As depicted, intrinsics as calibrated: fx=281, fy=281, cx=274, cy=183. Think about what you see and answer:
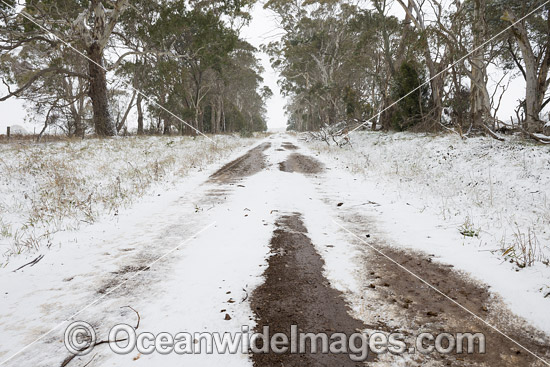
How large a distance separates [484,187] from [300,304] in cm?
607

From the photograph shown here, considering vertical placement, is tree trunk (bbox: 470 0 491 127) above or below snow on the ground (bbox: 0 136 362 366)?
above

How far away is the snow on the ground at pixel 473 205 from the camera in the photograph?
2828 mm

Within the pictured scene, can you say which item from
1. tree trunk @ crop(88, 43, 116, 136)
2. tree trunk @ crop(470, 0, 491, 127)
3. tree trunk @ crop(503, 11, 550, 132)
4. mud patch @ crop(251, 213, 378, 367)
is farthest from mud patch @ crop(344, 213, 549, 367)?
tree trunk @ crop(88, 43, 116, 136)

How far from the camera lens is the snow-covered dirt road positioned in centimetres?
187

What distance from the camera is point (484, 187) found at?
6363 mm

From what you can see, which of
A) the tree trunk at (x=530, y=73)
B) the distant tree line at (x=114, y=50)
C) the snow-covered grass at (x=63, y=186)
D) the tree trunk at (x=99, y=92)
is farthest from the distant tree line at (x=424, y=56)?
the tree trunk at (x=99, y=92)

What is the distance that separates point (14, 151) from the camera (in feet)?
29.5

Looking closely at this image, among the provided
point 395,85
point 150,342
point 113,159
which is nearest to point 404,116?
point 395,85

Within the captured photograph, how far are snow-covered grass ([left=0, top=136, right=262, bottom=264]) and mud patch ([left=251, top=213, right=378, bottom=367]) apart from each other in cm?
315

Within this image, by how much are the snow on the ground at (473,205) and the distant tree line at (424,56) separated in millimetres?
1342

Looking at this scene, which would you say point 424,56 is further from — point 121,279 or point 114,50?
point 114,50

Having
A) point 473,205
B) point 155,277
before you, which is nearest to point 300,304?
point 155,277

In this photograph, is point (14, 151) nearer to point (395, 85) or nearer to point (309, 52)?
point (395, 85)

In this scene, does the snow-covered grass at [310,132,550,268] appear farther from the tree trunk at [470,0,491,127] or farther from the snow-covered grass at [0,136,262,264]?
the snow-covered grass at [0,136,262,264]
